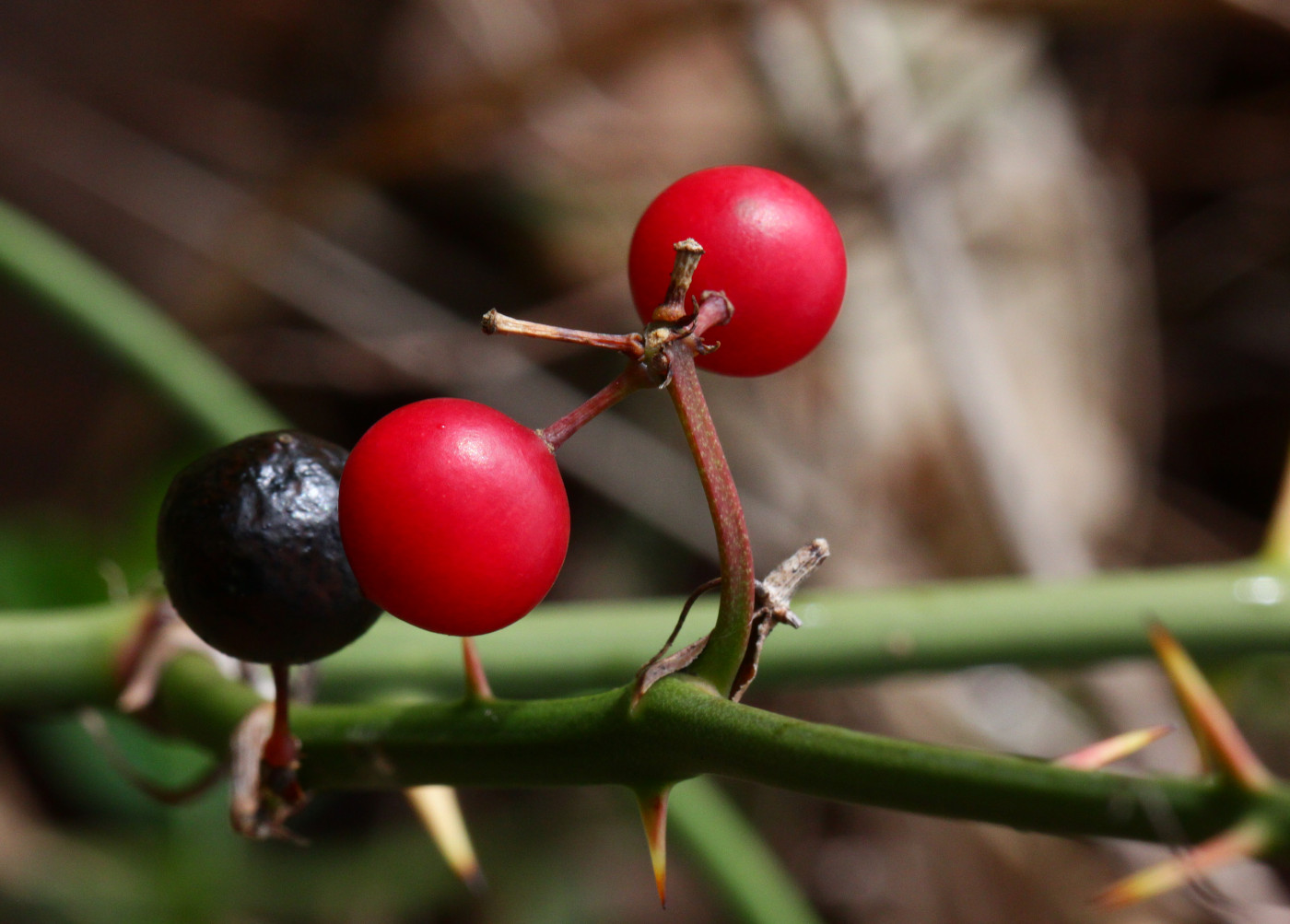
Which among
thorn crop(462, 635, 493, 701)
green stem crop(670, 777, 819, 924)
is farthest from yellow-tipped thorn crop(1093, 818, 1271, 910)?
green stem crop(670, 777, 819, 924)

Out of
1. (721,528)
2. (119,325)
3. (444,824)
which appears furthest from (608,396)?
(119,325)

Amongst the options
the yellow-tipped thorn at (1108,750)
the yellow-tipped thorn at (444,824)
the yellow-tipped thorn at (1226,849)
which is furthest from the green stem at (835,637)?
the yellow-tipped thorn at (1226,849)

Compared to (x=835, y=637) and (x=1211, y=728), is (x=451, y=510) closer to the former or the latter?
(x=1211, y=728)

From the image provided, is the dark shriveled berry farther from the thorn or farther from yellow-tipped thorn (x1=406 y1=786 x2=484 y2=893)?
yellow-tipped thorn (x1=406 y1=786 x2=484 y2=893)

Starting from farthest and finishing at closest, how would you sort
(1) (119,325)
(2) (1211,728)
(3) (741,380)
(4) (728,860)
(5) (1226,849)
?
(3) (741,380) < (1) (119,325) < (4) (728,860) < (2) (1211,728) < (5) (1226,849)

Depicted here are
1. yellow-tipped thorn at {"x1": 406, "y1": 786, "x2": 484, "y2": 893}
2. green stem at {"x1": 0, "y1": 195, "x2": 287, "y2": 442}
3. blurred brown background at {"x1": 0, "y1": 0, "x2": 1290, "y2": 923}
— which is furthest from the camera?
blurred brown background at {"x1": 0, "y1": 0, "x2": 1290, "y2": 923}

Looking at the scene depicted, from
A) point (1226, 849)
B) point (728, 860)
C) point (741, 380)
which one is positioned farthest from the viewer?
point (741, 380)

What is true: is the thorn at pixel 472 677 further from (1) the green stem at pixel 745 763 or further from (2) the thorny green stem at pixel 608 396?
(2) the thorny green stem at pixel 608 396
